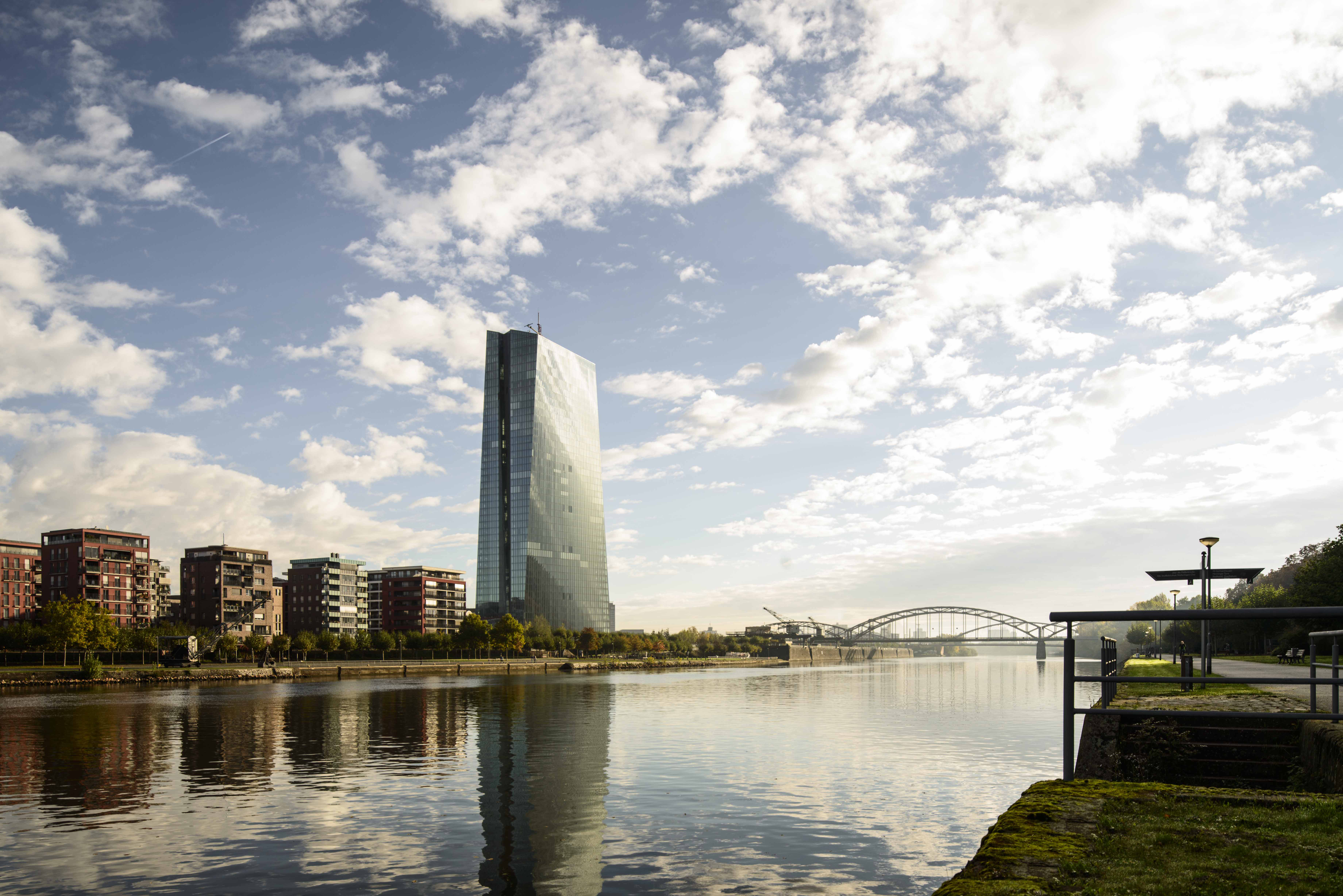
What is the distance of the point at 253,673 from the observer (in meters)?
121

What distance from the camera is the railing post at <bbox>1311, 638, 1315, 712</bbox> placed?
15070 mm

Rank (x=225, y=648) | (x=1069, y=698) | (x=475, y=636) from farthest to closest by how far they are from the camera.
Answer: (x=475, y=636) → (x=225, y=648) → (x=1069, y=698)

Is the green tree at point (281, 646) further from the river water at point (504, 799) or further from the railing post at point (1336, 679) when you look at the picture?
the railing post at point (1336, 679)

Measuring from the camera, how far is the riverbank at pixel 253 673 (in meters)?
106

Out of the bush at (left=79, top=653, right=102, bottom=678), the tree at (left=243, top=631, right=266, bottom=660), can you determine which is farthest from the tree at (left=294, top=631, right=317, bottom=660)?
the bush at (left=79, top=653, right=102, bottom=678)

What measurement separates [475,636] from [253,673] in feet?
225

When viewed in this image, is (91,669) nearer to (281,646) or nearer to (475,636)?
(281,646)

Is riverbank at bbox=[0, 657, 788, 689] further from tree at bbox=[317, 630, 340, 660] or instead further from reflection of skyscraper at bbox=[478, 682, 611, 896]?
reflection of skyscraper at bbox=[478, 682, 611, 896]

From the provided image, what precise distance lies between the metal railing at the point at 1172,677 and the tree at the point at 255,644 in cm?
15250

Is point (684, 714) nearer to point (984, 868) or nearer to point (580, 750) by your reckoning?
point (580, 750)

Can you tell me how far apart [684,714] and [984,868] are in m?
53.8

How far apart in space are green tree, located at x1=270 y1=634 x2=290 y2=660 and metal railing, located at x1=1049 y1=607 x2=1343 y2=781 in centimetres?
16006

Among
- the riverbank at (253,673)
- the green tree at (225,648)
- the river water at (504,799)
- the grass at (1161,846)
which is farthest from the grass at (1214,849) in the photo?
the green tree at (225,648)

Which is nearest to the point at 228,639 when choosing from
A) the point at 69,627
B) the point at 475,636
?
the point at 69,627
